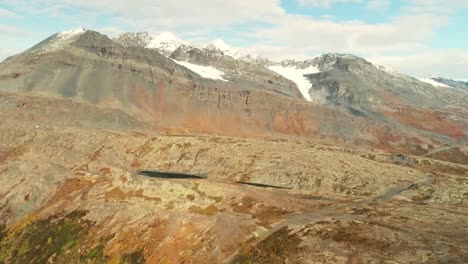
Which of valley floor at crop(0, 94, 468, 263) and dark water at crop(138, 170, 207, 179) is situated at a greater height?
valley floor at crop(0, 94, 468, 263)

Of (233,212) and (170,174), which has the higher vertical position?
(233,212)

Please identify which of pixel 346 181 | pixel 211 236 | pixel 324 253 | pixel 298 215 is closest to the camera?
pixel 324 253

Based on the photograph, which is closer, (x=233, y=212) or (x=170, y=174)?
(x=233, y=212)

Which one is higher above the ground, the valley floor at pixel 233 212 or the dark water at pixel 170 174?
the valley floor at pixel 233 212

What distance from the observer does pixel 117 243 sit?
10944cm

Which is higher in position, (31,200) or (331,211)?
(331,211)

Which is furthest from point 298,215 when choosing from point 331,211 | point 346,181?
point 346,181

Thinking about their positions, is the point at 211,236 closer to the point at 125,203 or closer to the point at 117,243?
the point at 117,243

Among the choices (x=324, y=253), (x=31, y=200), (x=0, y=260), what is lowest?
(x=0, y=260)

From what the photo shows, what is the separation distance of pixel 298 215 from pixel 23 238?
226ft

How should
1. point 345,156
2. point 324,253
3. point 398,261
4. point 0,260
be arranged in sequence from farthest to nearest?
point 345,156 < point 0,260 < point 324,253 < point 398,261

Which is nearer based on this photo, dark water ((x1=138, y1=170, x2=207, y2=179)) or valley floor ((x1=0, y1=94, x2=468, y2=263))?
valley floor ((x1=0, y1=94, x2=468, y2=263))

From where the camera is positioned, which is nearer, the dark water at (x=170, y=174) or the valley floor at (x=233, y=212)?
the valley floor at (x=233, y=212)

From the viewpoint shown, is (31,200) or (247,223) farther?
(31,200)
